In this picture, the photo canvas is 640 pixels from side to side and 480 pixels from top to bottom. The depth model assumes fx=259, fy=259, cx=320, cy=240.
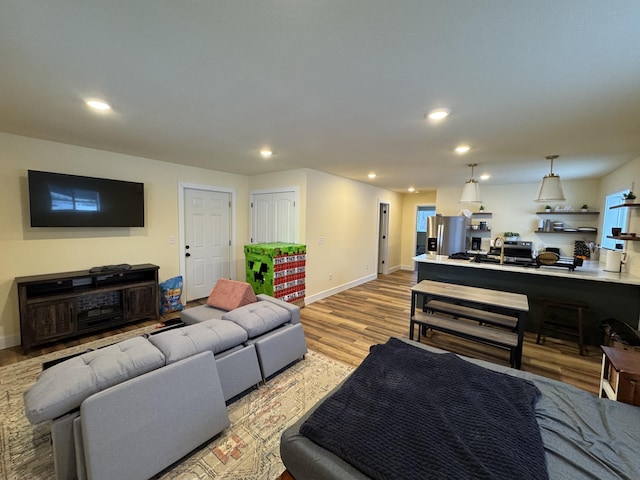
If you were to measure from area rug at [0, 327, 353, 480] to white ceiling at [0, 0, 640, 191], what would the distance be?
244cm

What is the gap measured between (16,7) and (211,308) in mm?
2676

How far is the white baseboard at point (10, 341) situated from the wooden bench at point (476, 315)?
502 centimetres

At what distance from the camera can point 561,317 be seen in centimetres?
352

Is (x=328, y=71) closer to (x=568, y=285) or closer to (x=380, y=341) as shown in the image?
(x=380, y=341)

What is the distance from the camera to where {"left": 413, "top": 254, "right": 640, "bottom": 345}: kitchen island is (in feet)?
10.1

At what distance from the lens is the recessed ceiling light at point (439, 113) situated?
6.81ft

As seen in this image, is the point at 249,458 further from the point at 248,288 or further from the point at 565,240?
the point at 565,240

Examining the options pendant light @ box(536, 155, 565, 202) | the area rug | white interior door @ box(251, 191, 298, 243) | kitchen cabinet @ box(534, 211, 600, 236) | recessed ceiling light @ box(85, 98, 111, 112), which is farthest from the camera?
kitchen cabinet @ box(534, 211, 600, 236)

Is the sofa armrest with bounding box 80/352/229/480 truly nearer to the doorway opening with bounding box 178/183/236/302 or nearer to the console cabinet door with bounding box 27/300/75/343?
the console cabinet door with bounding box 27/300/75/343

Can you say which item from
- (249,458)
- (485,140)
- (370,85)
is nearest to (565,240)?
(485,140)

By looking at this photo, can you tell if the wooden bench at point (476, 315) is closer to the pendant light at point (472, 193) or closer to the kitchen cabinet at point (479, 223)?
the pendant light at point (472, 193)

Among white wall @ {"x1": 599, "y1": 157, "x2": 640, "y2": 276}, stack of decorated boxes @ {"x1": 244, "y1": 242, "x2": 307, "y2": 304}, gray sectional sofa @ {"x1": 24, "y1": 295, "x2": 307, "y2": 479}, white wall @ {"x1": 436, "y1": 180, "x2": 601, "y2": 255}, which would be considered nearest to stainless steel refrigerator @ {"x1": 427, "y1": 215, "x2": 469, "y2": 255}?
white wall @ {"x1": 436, "y1": 180, "x2": 601, "y2": 255}

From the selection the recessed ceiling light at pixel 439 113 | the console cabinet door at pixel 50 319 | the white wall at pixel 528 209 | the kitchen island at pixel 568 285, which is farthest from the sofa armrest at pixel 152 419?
the white wall at pixel 528 209

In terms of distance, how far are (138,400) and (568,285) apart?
4690mm
